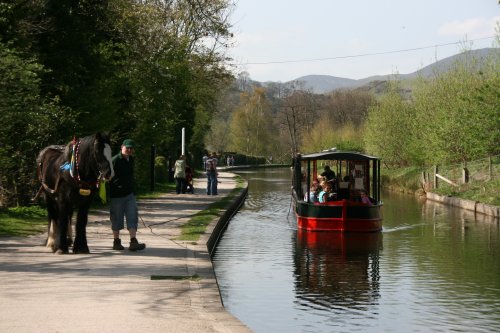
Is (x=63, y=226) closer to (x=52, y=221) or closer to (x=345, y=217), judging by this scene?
(x=52, y=221)

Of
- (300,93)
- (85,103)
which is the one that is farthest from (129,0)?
(300,93)

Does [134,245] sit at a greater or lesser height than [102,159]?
lesser

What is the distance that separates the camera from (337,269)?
17766 mm

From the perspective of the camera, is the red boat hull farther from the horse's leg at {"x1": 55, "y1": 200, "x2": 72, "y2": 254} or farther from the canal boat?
the horse's leg at {"x1": 55, "y1": 200, "x2": 72, "y2": 254}

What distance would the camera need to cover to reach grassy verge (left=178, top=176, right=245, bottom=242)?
1920 cm

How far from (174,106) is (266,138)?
96.0 meters

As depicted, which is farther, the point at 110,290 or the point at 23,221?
the point at 23,221

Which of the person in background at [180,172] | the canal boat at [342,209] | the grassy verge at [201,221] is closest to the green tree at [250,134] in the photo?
the person in background at [180,172]

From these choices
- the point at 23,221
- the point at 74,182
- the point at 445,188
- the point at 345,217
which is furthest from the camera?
the point at 445,188

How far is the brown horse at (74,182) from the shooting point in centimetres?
1447

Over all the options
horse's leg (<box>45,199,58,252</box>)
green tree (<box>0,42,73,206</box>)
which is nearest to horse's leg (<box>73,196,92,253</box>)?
horse's leg (<box>45,199,58,252</box>)

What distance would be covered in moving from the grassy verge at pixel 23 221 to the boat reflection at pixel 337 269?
602 centimetres

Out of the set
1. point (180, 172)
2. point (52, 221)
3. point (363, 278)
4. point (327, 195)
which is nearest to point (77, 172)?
point (52, 221)

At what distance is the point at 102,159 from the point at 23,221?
726 centimetres
